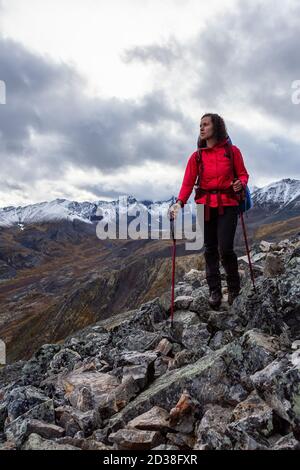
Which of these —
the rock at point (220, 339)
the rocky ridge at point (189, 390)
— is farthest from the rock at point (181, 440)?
the rock at point (220, 339)

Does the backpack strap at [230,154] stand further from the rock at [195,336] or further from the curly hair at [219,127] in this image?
the rock at [195,336]

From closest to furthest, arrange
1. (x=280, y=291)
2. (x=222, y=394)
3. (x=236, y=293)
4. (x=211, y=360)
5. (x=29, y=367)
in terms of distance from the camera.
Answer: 1. (x=222, y=394)
2. (x=211, y=360)
3. (x=280, y=291)
4. (x=236, y=293)
5. (x=29, y=367)

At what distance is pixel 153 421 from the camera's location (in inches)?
237

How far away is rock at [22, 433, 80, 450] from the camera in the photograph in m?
5.61

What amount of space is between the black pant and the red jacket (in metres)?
0.28

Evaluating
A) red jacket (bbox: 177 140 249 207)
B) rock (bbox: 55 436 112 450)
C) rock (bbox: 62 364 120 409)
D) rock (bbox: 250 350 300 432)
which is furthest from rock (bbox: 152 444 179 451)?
red jacket (bbox: 177 140 249 207)

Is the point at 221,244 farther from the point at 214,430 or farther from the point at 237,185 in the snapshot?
the point at 214,430

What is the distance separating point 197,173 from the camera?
30.5 ft

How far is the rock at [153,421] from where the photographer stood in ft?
19.5
